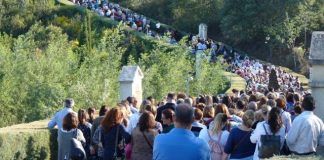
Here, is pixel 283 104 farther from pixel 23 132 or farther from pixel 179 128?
pixel 179 128

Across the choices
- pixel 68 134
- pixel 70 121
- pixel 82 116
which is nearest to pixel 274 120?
pixel 70 121

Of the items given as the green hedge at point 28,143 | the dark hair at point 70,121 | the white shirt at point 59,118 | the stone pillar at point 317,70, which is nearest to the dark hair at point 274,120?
the dark hair at point 70,121

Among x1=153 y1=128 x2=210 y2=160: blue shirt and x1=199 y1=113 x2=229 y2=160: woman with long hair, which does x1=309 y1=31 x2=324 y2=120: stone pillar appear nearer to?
x1=199 y1=113 x2=229 y2=160: woman with long hair

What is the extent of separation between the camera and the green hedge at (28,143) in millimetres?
15031

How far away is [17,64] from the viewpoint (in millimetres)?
35125

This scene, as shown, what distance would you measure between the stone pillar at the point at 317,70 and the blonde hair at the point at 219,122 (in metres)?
5.16

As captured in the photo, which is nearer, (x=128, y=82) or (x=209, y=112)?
(x=209, y=112)

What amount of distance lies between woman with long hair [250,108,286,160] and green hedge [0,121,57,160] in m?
5.15

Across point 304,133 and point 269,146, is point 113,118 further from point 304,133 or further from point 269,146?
point 304,133

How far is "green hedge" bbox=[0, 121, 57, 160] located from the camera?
49.3ft

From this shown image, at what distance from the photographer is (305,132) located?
1201cm

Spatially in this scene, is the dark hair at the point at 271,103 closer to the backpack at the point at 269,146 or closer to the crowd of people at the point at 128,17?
the backpack at the point at 269,146

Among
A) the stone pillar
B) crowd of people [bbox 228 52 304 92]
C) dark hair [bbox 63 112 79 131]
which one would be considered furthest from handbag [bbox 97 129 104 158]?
crowd of people [bbox 228 52 304 92]

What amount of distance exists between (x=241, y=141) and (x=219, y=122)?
1.51ft
